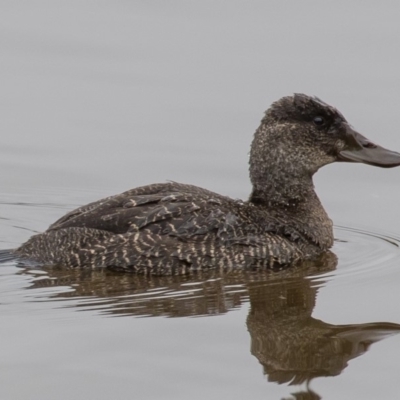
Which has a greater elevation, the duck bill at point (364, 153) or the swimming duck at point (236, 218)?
the duck bill at point (364, 153)

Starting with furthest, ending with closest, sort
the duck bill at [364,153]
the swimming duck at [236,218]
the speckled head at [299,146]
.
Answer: the duck bill at [364,153] < the speckled head at [299,146] < the swimming duck at [236,218]

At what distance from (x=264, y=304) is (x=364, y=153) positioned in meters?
2.46

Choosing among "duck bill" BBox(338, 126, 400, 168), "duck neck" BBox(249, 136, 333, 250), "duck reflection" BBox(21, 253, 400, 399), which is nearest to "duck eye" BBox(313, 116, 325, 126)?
"duck bill" BBox(338, 126, 400, 168)

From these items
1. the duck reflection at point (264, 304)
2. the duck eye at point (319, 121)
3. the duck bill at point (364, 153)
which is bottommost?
the duck reflection at point (264, 304)

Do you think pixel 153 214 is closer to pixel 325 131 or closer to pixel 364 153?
pixel 325 131

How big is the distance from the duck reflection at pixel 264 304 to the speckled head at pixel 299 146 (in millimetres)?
838

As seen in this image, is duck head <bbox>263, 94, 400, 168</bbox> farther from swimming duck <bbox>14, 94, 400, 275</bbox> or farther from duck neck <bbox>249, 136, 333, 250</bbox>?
duck neck <bbox>249, 136, 333, 250</bbox>

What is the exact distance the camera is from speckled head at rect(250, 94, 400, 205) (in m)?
13.1

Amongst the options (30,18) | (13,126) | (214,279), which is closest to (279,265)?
(214,279)

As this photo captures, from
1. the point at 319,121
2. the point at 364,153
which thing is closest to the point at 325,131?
the point at 319,121

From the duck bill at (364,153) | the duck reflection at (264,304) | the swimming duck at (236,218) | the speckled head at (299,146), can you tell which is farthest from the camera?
the duck bill at (364,153)

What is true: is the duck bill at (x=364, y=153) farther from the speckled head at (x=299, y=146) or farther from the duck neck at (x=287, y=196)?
the duck neck at (x=287, y=196)

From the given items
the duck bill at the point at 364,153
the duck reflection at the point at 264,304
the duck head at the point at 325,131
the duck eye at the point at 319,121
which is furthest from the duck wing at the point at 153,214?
the duck bill at the point at 364,153

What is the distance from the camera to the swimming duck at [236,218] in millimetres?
12164
